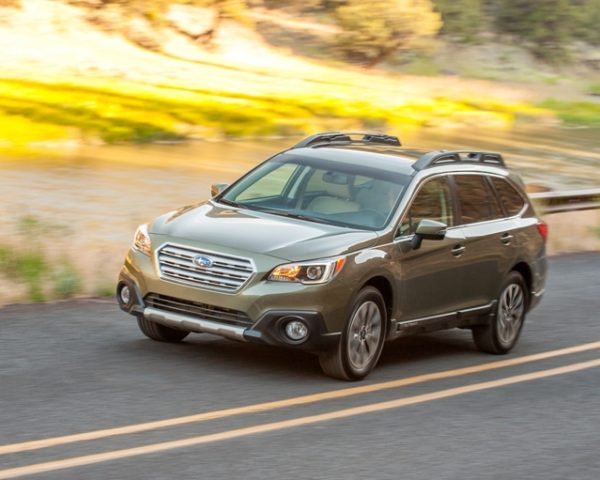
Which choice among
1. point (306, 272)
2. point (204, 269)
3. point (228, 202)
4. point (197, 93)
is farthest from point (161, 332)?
point (197, 93)

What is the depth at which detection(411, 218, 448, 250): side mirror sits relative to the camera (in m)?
9.89

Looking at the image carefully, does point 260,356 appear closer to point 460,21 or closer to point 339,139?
point 339,139

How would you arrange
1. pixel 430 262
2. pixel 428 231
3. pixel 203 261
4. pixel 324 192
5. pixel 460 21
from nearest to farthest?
1. pixel 203 261
2. pixel 428 231
3. pixel 430 262
4. pixel 324 192
5. pixel 460 21

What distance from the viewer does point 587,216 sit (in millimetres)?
22641

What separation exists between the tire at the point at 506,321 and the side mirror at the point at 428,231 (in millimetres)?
1561

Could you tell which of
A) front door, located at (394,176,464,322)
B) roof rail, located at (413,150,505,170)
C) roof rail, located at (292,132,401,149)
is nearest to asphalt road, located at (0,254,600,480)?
front door, located at (394,176,464,322)

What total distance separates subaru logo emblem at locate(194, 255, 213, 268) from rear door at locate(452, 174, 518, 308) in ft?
7.60

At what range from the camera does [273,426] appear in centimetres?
808

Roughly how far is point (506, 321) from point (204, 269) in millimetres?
3310

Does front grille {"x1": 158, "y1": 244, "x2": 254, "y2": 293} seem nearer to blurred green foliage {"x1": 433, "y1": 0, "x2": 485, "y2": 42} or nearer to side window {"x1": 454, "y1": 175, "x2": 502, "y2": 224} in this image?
side window {"x1": 454, "y1": 175, "x2": 502, "y2": 224}

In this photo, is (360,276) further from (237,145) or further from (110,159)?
(237,145)

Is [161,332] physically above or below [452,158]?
below

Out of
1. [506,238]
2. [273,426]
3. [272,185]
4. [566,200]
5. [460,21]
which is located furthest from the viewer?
[460,21]

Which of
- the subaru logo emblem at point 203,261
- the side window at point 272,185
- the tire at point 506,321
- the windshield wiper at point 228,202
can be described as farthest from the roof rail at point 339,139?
the subaru logo emblem at point 203,261
